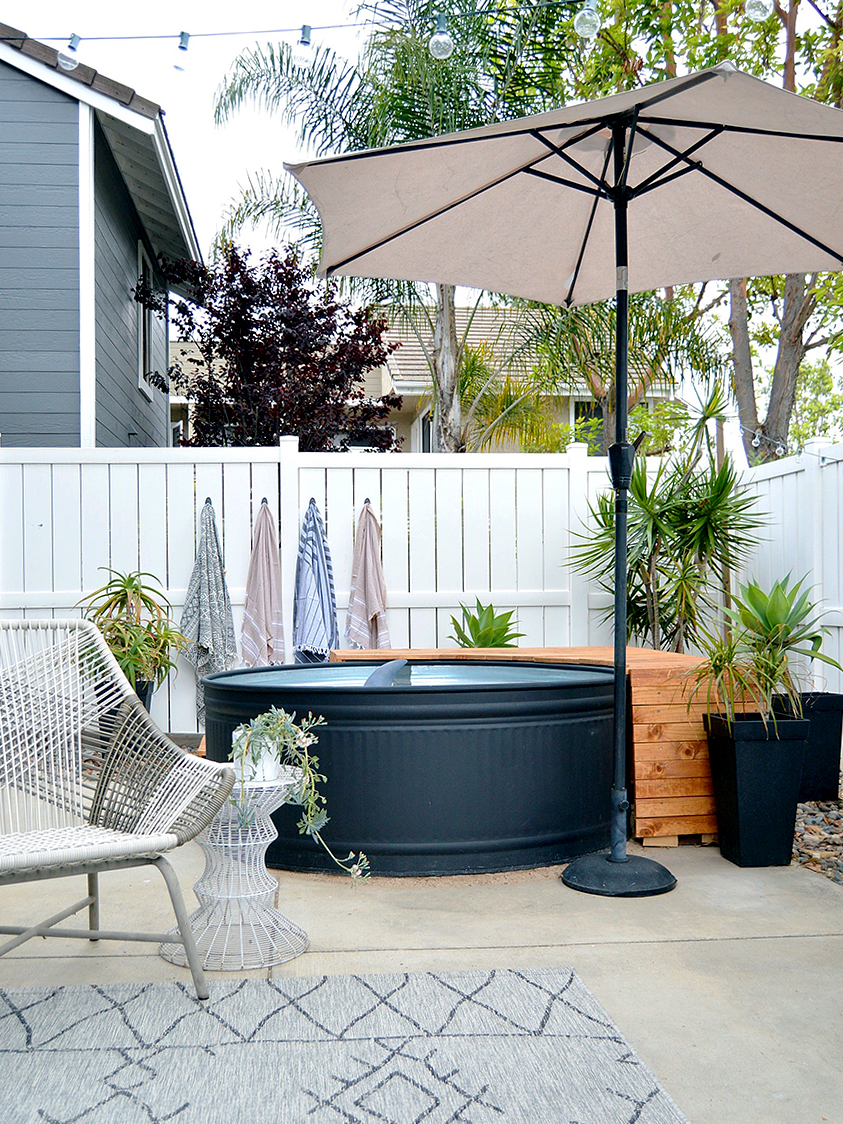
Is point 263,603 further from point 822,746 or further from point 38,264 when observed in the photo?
point 822,746

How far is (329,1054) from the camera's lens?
209cm

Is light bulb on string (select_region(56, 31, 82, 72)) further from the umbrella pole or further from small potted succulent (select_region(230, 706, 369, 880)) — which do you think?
small potted succulent (select_region(230, 706, 369, 880))

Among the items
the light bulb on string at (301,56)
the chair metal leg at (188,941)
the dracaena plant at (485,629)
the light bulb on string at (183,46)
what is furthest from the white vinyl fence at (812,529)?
the light bulb on string at (301,56)

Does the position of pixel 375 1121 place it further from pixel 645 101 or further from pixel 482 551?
pixel 482 551

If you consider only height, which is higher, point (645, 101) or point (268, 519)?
point (645, 101)

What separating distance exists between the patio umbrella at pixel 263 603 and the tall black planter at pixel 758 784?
10.1 feet

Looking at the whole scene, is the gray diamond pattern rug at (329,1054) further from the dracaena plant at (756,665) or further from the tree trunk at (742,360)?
the tree trunk at (742,360)

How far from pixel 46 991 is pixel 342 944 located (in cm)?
78

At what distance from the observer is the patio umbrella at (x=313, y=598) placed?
5969 millimetres

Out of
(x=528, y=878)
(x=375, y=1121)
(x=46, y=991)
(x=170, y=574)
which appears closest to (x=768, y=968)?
(x=528, y=878)

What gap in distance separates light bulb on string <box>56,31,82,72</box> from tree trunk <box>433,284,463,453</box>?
326 cm

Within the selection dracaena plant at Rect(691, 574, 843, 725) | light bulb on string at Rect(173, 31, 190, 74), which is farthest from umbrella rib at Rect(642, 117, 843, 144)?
light bulb on string at Rect(173, 31, 190, 74)

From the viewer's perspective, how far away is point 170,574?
20.0 feet

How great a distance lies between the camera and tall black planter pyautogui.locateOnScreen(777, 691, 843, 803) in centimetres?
416
